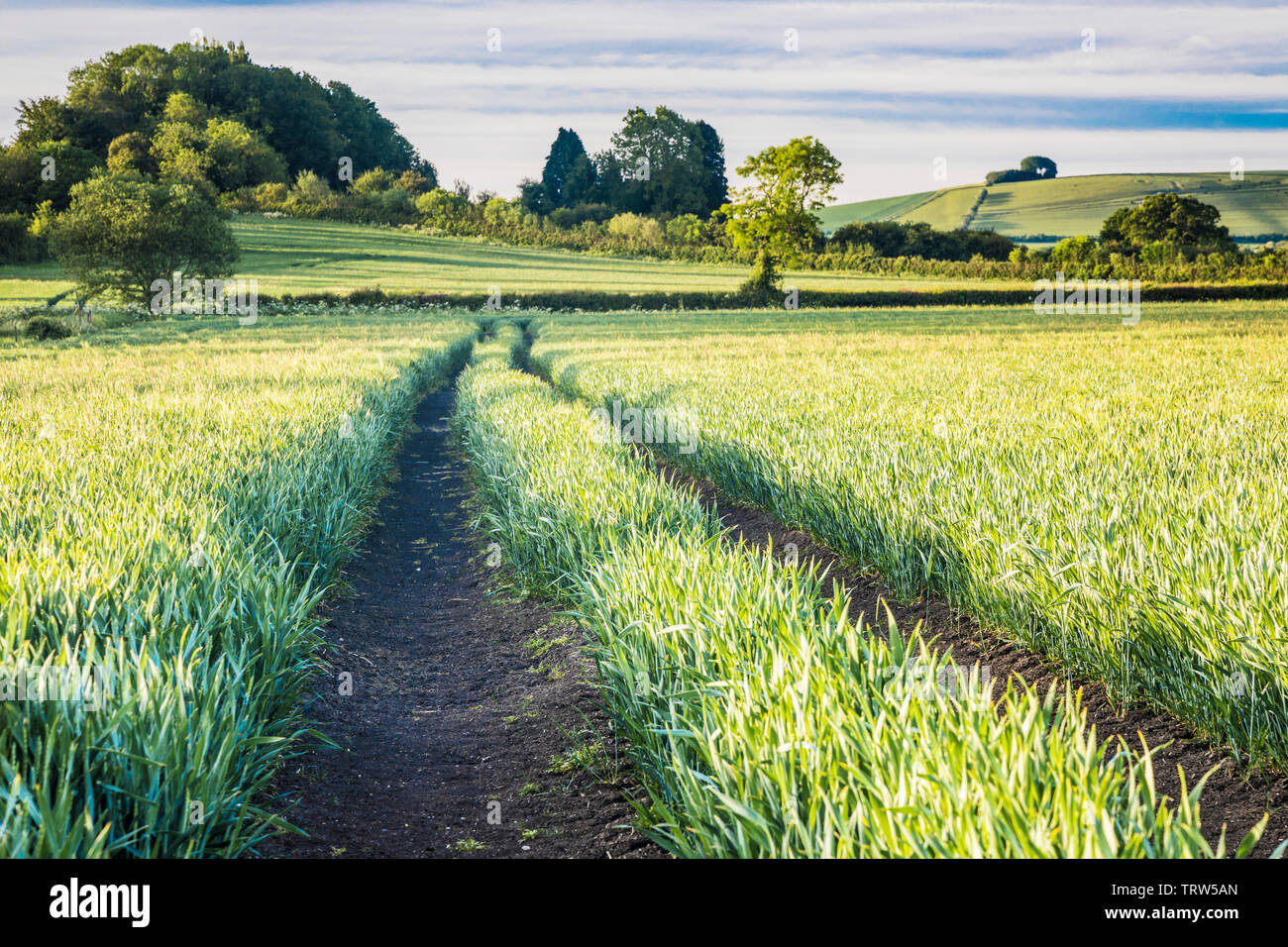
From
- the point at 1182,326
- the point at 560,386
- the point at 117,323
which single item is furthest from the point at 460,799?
the point at 117,323

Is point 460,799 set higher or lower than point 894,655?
lower

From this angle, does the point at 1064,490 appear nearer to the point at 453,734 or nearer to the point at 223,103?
the point at 453,734

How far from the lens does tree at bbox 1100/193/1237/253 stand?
231 ft

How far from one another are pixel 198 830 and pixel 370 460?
723cm

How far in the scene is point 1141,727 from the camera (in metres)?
4.04

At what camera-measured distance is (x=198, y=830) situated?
2.66 m

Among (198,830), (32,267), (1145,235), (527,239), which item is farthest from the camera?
(527,239)

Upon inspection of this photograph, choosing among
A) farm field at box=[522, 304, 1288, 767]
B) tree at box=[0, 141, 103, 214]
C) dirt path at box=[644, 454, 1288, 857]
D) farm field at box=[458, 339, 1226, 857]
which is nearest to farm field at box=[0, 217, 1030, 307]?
tree at box=[0, 141, 103, 214]

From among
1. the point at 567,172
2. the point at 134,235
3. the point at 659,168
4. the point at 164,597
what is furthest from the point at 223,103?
the point at 164,597

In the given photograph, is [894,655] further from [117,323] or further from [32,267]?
[32,267]

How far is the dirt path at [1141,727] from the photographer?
3.29 metres

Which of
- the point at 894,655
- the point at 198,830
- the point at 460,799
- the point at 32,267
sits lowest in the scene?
the point at 460,799

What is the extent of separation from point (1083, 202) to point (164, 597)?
4588 inches

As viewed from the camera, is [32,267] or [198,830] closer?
[198,830]
